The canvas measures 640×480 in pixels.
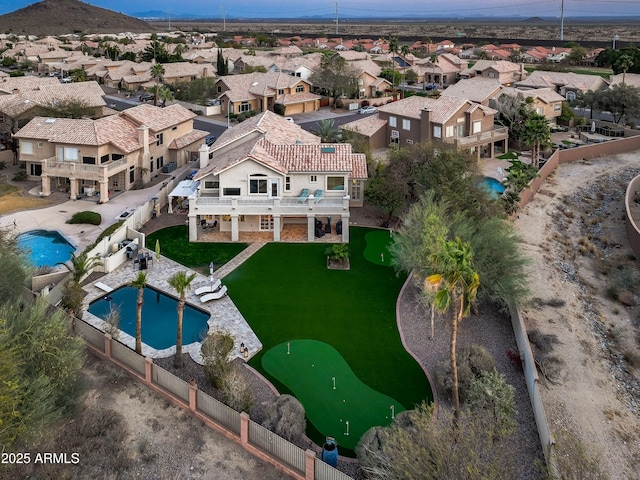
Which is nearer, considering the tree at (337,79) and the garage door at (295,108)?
the garage door at (295,108)

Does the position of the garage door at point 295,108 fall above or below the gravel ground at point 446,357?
above

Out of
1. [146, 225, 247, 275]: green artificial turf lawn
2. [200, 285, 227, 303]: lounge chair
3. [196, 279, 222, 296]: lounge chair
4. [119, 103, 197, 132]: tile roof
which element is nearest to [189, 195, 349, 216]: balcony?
[146, 225, 247, 275]: green artificial turf lawn

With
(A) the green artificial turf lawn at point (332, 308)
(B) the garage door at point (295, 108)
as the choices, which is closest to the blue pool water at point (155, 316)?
(A) the green artificial turf lawn at point (332, 308)

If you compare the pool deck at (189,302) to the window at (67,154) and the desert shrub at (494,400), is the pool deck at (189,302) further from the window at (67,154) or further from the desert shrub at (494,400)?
the window at (67,154)

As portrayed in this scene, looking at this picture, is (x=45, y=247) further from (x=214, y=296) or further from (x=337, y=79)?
(x=337, y=79)

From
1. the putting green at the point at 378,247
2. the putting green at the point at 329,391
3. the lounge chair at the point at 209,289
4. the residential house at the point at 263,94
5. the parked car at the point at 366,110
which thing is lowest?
the putting green at the point at 329,391

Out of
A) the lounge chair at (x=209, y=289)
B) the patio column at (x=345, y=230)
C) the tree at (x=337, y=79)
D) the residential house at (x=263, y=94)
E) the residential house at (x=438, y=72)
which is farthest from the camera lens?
the residential house at (x=438, y=72)

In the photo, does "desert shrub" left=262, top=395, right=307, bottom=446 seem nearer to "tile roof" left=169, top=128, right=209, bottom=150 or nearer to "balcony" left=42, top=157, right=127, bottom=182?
"balcony" left=42, top=157, right=127, bottom=182

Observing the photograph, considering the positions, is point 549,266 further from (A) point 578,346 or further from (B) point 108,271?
(B) point 108,271
